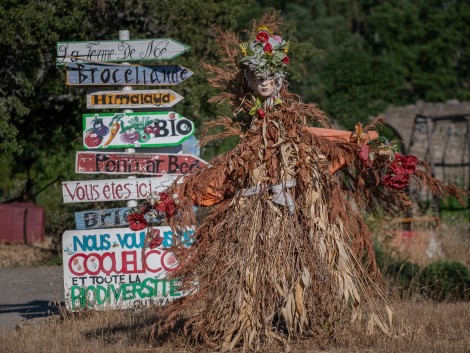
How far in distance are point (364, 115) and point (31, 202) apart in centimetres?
1298

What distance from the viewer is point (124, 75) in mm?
9359

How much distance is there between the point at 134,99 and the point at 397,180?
3.43m

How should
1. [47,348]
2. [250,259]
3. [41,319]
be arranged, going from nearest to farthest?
1. [250,259]
2. [47,348]
3. [41,319]

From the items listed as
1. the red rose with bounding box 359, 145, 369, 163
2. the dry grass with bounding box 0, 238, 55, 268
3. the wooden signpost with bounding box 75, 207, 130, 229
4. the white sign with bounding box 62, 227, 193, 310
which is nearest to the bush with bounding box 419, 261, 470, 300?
the white sign with bounding box 62, 227, 193, 310

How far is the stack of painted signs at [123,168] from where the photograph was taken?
9273 millimetres

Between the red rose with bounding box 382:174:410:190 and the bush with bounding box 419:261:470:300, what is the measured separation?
3343 mm

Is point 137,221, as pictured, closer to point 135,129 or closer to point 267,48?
point 267,48

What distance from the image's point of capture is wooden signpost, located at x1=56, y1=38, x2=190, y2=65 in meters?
9.23

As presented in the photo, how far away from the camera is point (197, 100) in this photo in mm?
13461

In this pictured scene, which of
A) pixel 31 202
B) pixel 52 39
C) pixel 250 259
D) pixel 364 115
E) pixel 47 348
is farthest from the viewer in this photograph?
pixel 364 115

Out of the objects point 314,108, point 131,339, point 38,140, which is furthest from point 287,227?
point 38,140

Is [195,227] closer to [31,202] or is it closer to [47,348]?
[47,348]

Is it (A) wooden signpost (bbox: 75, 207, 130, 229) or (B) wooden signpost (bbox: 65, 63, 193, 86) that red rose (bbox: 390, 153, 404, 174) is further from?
(A) wooden signpost (bbox: 75, 207, 130, 229)

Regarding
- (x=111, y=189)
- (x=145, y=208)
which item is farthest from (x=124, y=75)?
(x=145, y=208)
